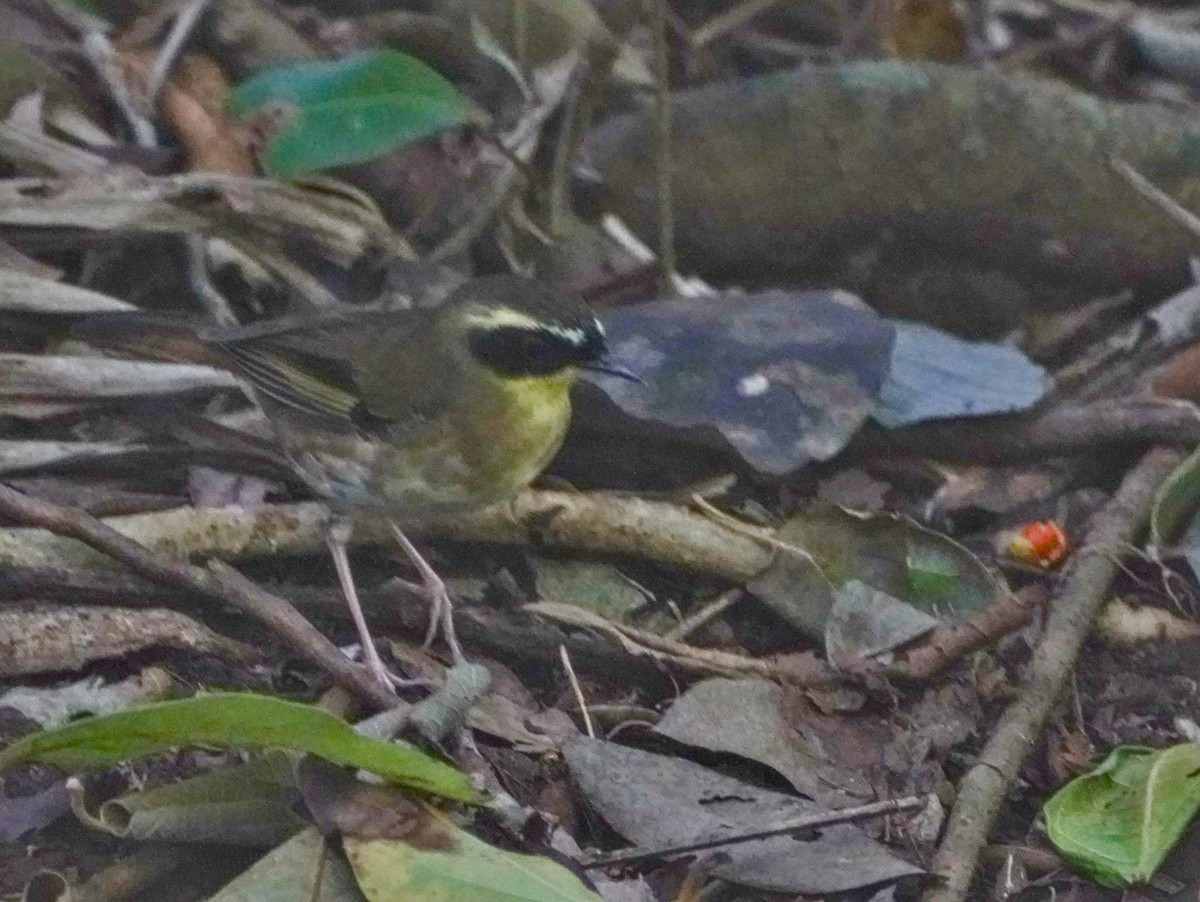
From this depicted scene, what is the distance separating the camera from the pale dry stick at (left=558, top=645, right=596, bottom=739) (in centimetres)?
Answer: 362

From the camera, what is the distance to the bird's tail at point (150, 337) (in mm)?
4234

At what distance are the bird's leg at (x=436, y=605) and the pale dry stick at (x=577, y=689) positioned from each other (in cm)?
21

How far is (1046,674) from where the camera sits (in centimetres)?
373

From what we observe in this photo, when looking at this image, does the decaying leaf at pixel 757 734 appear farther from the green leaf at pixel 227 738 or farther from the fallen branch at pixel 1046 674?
the green leaf at pixel 227 738

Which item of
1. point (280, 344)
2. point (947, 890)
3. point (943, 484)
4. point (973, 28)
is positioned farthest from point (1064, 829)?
point (973, 28)

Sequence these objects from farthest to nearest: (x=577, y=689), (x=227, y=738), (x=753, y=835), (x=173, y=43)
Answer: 1. (x=173, y=43)
2. (x=577, y=689)
3. (x=753, y=835)
4. (x=227, y=738)

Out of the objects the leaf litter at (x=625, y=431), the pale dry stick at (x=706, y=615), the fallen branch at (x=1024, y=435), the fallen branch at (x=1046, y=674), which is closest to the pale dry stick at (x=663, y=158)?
the leaf litter at (x=625, y=431)

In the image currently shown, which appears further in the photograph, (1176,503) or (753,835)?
(1176,503)

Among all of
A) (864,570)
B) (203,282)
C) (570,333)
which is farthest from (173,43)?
(864,570)

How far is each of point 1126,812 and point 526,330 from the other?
5.17 ft

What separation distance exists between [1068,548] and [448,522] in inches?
57.3

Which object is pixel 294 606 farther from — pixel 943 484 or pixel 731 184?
pixel 731 184

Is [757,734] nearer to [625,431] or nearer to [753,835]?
[753,835]

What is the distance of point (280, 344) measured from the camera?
13.5 feet
